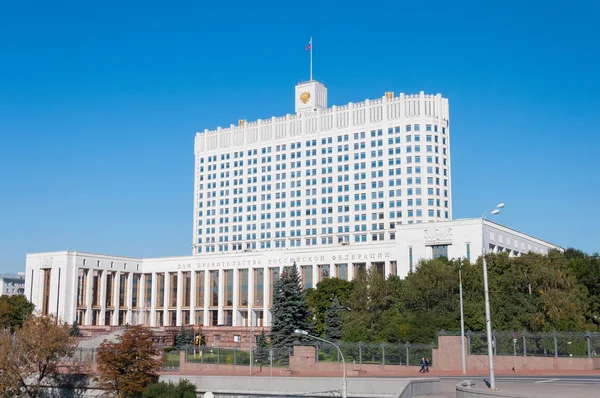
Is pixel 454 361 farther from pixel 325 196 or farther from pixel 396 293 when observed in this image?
pixel 325 196

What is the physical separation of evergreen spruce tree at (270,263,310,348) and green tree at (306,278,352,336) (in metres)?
10.4

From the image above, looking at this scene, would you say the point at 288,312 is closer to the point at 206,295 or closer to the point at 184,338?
the point at 184,338

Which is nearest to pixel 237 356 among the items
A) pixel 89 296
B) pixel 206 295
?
pixel 206 295

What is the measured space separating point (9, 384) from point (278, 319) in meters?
28.6

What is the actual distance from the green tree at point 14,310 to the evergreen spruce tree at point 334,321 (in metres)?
43.1

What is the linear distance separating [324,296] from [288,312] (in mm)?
14994

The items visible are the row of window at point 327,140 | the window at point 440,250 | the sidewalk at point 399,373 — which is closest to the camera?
the sidewalk at point 399,373

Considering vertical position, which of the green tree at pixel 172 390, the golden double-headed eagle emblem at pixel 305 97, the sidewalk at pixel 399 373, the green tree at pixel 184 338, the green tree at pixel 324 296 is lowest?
the green tree at pixel 172 390

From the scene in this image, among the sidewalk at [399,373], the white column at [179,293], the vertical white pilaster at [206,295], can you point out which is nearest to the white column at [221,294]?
the vertical white pilaster at [206,295]

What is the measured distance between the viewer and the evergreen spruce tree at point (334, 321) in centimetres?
7819

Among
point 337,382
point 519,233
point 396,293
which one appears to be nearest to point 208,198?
point 519,233

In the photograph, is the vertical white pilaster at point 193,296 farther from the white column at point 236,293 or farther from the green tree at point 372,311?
the green tree at point 372,311

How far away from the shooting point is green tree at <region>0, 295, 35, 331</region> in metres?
96.7

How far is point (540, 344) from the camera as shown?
5494cm
